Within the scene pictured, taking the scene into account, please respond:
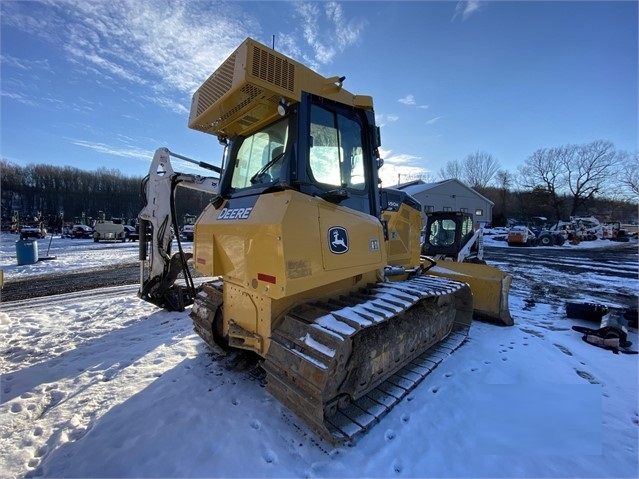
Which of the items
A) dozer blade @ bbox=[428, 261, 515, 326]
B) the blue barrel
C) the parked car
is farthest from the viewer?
the parked car

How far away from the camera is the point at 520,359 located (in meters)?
4.33

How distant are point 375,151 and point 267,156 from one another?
131 centimetres

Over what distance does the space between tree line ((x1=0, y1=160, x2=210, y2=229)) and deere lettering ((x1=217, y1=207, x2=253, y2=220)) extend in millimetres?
52807

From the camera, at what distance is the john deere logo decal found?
301 cm

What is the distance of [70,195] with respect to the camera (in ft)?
187

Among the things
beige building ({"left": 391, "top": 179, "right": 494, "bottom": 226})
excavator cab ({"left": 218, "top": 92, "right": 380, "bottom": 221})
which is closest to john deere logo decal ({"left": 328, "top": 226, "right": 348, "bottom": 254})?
excavator cab ({"left": 218, "top": 92, "right": 380, "bottom": 221})

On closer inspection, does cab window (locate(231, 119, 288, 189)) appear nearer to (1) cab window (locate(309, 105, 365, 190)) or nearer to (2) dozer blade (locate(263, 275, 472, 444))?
(1) cab window (locate(309, 105, 365, 190))

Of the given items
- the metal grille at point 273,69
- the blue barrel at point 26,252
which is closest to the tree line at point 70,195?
the blue barrel at point 26,252

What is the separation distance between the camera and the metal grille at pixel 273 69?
2.78 metres

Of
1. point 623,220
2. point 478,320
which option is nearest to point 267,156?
point 478,320

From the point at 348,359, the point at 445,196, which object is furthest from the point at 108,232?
the point at 445,196

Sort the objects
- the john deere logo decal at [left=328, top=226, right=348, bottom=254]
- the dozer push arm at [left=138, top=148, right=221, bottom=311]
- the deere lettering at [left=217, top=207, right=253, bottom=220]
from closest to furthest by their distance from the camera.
Result: the john deere logo decal at [left=328, top=226, right=348, bottom=254] → the deere lettering at [left=217, top=207, right=253, bottom=220] → the dozer push arm at [left=138, top=148, right=221, bottom=311]

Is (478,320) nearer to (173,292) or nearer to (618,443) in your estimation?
(618,443)

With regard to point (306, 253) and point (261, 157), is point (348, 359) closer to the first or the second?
point (306, 253)
